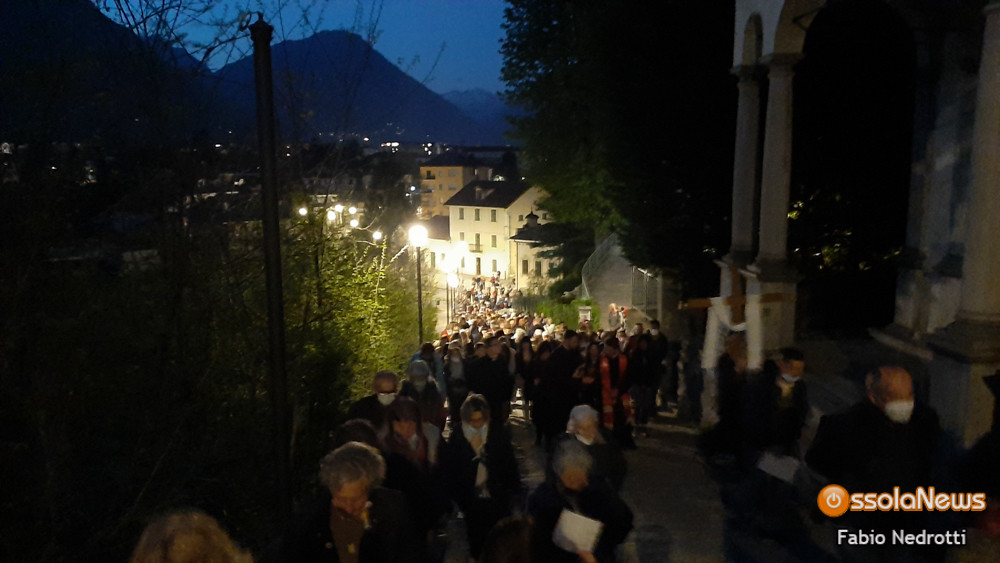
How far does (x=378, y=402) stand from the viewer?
19.9ft

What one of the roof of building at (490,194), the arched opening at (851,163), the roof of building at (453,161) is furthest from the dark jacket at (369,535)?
the roof of building at (453,161)

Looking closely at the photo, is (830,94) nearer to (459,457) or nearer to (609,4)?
(609,4)

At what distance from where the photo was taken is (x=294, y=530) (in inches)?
140

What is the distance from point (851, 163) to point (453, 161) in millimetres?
83341

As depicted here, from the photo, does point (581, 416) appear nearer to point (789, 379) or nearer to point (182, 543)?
point (789, 379)

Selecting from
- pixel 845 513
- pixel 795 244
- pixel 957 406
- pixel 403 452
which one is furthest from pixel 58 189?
pixel 795 244

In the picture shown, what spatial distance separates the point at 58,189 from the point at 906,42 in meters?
12.8

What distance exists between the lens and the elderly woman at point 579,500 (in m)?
3.90

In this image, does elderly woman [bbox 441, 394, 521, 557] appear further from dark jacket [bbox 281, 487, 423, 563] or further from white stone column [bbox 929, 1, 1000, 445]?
white stone column [bbox 929, 1, 1000, 445]

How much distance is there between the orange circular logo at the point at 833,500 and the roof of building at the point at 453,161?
89.3m

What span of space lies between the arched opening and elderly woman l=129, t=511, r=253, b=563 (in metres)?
12.6

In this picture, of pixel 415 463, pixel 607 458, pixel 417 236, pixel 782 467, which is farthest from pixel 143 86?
pixel 417 236

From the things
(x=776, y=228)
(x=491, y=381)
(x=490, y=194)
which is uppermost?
(x=490, y=194)

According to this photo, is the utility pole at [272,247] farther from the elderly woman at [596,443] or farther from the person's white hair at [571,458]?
the person's white hair at [571,458]
